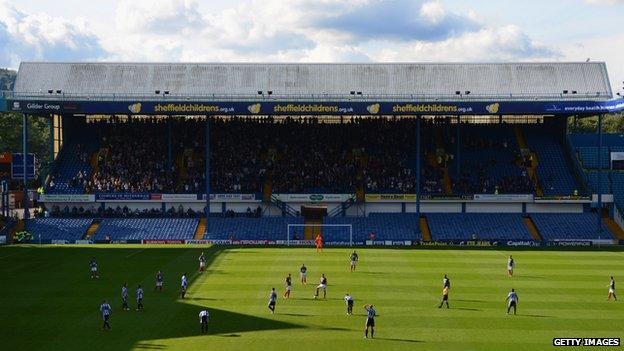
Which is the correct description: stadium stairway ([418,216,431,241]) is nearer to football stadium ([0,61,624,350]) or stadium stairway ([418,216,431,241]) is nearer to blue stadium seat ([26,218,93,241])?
football stadium ([0,61,624,350])

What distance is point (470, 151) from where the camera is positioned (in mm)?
83938

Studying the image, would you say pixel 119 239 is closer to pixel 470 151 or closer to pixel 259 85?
pixel 259 85

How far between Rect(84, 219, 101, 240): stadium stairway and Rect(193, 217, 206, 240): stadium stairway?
9554mm

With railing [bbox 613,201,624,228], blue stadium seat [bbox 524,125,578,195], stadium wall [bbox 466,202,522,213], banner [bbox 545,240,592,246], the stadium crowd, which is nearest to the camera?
banner [bbox 545,240,592,246]

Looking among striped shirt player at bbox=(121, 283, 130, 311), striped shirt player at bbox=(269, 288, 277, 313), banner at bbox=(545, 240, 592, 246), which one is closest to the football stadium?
banner at bbox=(545, 240, 592, 246)

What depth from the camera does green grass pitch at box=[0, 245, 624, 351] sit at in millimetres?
33344

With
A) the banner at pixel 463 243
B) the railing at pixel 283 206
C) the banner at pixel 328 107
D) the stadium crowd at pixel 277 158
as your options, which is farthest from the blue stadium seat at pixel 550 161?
the railing at pixel 283 206

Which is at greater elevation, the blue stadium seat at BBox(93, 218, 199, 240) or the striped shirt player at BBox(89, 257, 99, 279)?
the blue stadium seat at BBox(93, 218, 199, 240)

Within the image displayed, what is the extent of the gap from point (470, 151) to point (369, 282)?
129 ft

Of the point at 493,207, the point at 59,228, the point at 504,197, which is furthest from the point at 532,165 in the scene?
the point at 59,228

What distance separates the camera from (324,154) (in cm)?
8262

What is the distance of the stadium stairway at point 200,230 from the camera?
73156 millimetres

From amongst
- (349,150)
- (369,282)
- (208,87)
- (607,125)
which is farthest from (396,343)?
(607,125)

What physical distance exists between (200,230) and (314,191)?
1195 cm
